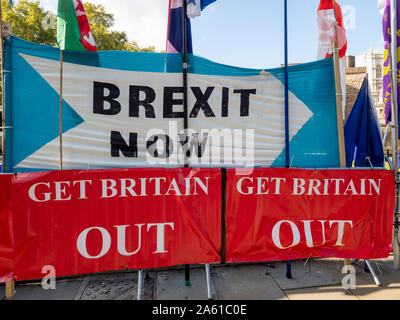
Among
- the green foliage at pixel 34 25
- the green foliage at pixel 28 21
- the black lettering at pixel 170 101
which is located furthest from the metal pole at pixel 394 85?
the green foliage at pixel 28 21

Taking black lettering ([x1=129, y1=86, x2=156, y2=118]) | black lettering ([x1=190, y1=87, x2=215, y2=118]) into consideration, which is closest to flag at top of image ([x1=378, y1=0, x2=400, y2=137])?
black lettering ([x1=190, y1=87, x2=215, y2=118])

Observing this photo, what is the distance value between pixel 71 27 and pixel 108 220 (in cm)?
253

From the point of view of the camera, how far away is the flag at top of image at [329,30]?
3.99 meters

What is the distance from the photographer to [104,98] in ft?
11.8

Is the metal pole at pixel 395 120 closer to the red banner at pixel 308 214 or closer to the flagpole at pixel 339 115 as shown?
the red banner at pixel 308 214

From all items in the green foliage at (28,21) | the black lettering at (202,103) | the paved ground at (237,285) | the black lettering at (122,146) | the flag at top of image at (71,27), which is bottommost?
the paved ground at (237,285)

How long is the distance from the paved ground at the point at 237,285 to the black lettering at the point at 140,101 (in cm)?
239

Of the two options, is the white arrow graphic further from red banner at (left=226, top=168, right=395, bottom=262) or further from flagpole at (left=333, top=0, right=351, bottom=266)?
red banner at (left=226, top=168, right=395, bottom=262)

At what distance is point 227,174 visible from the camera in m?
3.51

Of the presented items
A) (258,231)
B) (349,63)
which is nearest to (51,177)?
(258,231)

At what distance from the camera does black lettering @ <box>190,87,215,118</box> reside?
3807 mm

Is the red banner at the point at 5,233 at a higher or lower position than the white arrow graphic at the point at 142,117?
lower

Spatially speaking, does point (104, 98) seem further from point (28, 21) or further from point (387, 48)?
point (28, 21)

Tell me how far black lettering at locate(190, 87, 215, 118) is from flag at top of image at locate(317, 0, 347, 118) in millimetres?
1951
